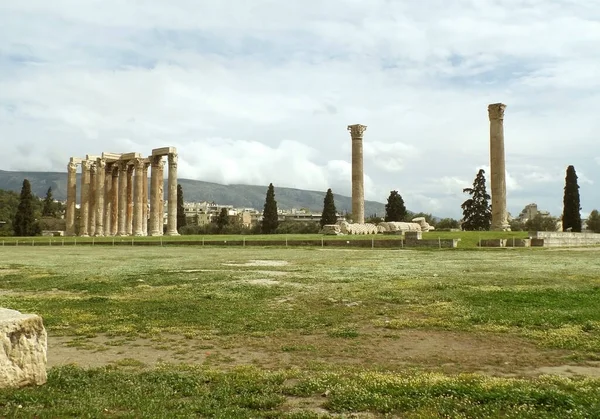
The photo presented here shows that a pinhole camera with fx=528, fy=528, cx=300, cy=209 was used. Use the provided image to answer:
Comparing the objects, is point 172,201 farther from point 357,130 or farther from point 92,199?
point 357,130

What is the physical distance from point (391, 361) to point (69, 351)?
566 cm

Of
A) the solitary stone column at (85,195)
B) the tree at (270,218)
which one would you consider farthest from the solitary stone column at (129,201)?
the tree at (270,218)

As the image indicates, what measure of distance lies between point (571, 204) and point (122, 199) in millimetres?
64681

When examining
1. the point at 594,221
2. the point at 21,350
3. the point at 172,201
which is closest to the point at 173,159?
the point at 172,201

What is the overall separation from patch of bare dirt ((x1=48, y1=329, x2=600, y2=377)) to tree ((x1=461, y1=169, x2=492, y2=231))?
81.1 metres

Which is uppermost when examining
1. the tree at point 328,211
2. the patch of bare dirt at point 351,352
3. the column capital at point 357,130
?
the column capital at point 357,130

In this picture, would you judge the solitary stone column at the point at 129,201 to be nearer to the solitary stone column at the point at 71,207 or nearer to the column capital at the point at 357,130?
the solitary stone column at the point at 71,207

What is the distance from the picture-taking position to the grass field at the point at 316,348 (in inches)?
243

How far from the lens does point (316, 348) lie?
948 centimetres

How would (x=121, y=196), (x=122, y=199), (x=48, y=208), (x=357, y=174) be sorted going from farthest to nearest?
(x=48, y=208), (x=121, y=196), (x=122, y=199), (x=357, y=174)

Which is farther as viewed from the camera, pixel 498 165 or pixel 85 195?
pixel 85 195

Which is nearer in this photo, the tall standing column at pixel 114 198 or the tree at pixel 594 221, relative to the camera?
the tall standing column at pixel 114 198

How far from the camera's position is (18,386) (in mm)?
6605

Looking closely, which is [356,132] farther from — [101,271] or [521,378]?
[521,378]
